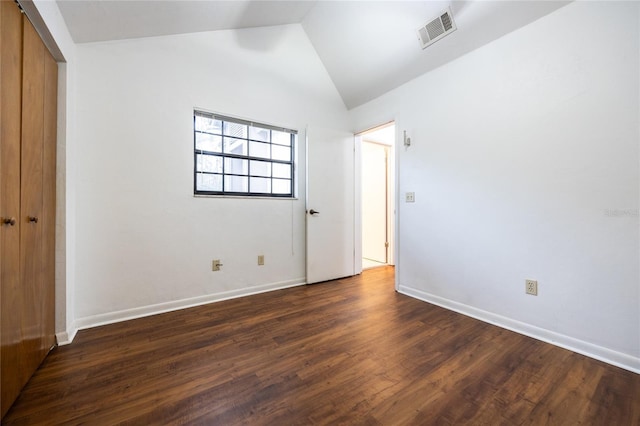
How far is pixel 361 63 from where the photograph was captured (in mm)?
2867

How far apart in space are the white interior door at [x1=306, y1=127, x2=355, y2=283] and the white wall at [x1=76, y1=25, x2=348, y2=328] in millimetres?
294

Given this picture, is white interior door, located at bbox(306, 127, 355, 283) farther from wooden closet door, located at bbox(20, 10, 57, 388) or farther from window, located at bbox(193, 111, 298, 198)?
wooden closet door, located at bbox(20, 10, 57, 388)

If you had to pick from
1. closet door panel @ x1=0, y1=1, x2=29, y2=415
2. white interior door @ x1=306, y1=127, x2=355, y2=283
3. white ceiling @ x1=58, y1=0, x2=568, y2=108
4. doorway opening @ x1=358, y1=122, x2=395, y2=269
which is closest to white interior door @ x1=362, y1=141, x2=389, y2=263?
doorway opening @ x1=358, y1=122, x2=395, y2=269

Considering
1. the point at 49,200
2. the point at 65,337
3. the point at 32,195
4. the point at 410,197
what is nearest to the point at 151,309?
the point at 65,337

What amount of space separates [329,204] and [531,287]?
2135 mm

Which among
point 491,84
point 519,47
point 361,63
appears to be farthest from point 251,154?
point 519,47

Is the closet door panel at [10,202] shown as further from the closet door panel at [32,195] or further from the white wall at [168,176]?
the white wall at [168,176]

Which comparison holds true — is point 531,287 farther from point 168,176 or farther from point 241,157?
point 168,176

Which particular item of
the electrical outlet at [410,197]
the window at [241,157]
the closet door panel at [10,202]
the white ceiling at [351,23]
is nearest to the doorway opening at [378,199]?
the white ceiling at [351,23]

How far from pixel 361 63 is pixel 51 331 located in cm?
351

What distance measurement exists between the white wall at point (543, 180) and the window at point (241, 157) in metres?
1.57

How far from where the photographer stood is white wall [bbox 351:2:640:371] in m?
1.56

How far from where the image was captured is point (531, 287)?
192 centimetres

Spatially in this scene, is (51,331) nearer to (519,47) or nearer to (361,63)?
(361,63)
